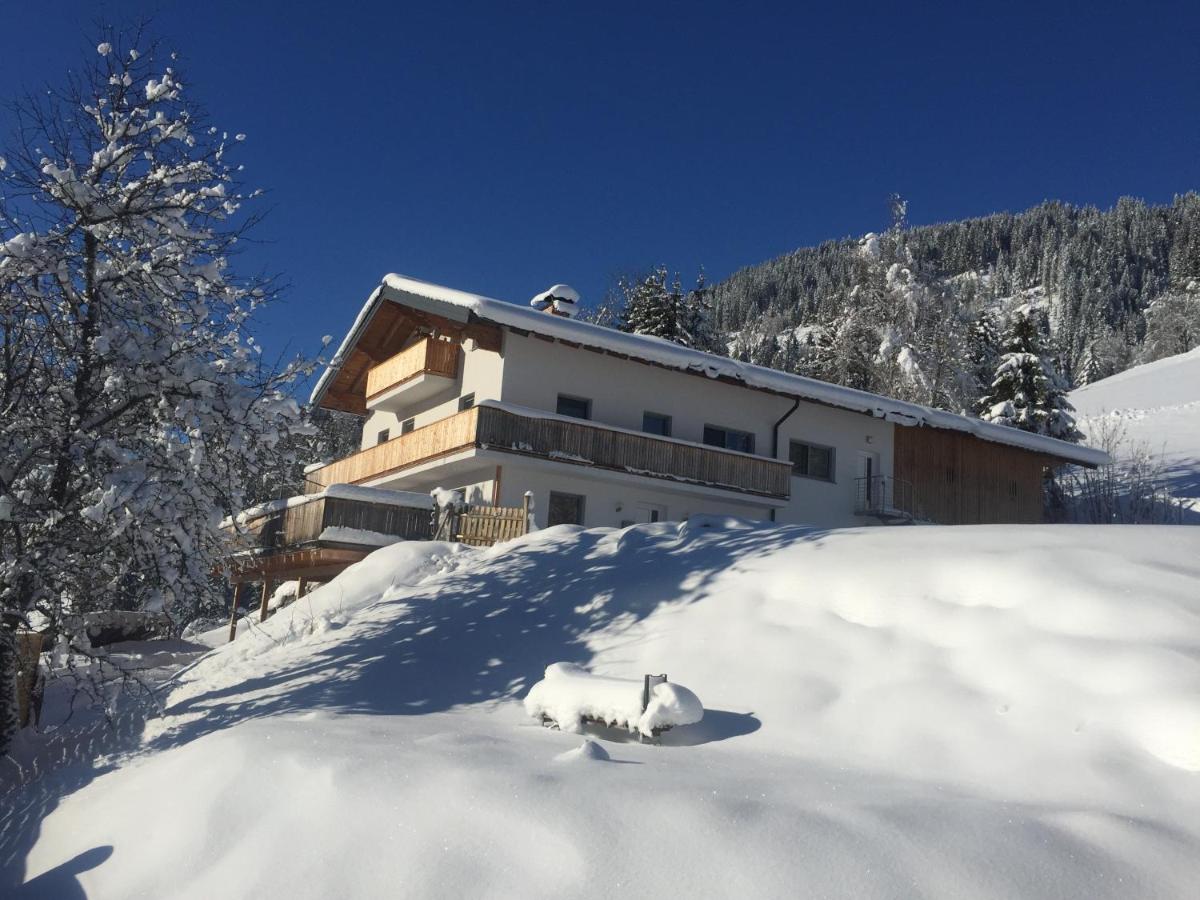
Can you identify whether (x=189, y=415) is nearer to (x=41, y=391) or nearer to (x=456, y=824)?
(x=41, y=391)

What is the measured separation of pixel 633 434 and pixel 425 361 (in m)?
6.01

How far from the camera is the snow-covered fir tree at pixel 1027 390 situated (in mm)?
34781

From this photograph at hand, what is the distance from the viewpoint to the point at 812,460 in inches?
1046

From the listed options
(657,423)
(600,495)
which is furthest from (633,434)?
(657,423)

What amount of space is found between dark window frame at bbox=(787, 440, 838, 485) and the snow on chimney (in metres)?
7.89

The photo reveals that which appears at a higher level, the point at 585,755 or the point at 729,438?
the point at 729,438

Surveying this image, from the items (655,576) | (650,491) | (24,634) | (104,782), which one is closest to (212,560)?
(24,634)

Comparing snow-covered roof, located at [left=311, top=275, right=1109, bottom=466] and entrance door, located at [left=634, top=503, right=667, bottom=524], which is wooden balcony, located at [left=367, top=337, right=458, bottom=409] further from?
entrance door, located at [left=634, top=503, right=667, bottom=524]

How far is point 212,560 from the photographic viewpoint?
1063 centimetres

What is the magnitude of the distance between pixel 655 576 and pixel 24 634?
23.8 ft

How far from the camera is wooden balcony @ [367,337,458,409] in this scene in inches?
961

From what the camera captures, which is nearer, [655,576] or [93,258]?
[93,258]

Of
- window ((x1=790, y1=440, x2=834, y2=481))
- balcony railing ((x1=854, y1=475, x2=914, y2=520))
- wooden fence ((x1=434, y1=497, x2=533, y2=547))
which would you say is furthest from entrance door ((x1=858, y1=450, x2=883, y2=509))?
wooden fence ((x1=434, y1=497, x2=533, y2=547))

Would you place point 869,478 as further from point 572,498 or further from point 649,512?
point 572,498
